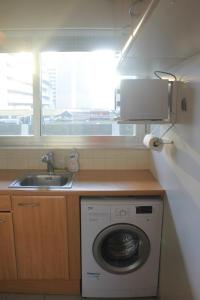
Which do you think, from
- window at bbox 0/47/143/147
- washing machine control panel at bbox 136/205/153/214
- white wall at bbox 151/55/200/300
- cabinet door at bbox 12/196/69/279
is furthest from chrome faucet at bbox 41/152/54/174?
white wall at bbox 151/55/200/300

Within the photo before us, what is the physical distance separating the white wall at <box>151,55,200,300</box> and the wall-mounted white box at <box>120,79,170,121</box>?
118 mm

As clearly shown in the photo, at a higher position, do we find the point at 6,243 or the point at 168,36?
the point at 168,36

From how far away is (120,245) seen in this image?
7.06ft

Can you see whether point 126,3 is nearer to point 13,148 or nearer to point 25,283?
point 13,148

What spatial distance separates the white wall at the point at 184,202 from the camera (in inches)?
51.7

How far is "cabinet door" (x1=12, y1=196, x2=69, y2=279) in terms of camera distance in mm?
1973

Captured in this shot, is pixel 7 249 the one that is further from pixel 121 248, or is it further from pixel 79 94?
pixel 79 94

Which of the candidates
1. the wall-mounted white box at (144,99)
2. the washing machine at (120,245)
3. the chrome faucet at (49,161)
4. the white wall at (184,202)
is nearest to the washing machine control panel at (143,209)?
the washing machine at (120,245)

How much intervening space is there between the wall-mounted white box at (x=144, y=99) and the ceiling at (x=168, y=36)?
157mm

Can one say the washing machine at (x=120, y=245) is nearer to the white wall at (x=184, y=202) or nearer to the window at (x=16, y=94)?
the white wall at (x=184, y=202)

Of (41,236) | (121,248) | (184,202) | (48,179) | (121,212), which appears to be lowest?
(121,248)

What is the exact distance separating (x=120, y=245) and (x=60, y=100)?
148cm

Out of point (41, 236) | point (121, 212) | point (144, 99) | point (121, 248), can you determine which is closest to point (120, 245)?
point (121, 248)

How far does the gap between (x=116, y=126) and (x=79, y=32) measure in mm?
962
